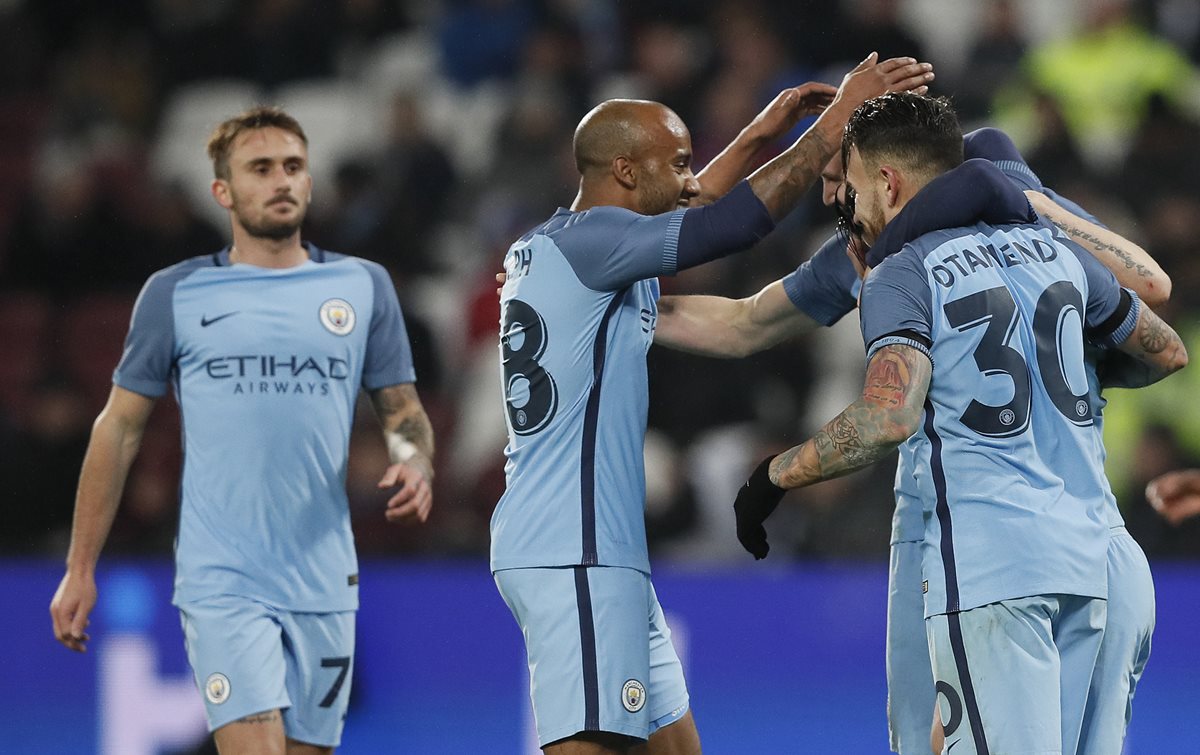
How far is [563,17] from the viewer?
981 cm

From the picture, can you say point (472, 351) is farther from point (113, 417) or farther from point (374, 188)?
point (113, 417)

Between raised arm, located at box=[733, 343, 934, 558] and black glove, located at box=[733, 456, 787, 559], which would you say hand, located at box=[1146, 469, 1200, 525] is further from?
black glove, located at box=[733, 456, 787, 559]

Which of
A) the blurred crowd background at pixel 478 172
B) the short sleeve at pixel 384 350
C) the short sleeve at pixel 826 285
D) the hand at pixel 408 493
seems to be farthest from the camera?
the blurred crowd background at pixel 478 172

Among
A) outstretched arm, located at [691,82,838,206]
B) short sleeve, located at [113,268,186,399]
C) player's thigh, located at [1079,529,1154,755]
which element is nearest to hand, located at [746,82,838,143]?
outstretched arm, located at [691,82,838,206]

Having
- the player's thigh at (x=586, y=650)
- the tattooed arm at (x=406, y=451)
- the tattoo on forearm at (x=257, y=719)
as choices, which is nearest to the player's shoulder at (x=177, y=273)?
the tattooed arm at (x=406, y=451)

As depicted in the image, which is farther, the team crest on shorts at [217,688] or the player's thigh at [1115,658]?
the team crest on shorts at [217,688]

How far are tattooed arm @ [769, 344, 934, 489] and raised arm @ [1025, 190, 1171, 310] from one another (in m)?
0.83

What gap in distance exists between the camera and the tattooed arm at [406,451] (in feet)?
14.3

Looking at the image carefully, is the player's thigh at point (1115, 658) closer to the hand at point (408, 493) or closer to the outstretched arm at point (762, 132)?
the outstretched arm at point (762, 132)

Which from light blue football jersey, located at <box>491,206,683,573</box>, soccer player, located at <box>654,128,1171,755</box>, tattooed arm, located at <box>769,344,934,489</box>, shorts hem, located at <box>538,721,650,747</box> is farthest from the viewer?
light blue football jersey, located at <box>491,206,683,573</box>

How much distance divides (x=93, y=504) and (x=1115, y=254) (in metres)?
2.99

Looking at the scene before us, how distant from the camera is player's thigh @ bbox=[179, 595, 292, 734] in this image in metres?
4.45

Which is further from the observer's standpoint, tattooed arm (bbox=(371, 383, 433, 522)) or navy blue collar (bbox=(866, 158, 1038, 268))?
tattooed arm (bbox=(371, 383, 433, 522))

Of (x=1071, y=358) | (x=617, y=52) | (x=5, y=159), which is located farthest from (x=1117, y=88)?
(x=5, y=159)
